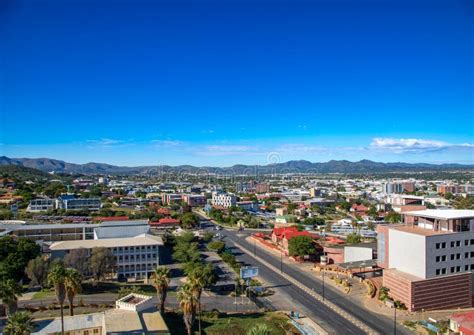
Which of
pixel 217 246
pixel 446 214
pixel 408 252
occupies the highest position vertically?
pixel 446 214

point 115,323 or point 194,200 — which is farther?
point 194,200

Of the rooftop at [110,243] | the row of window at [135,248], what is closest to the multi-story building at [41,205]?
the rooftop at [110,243]

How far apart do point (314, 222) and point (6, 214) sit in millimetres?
71247

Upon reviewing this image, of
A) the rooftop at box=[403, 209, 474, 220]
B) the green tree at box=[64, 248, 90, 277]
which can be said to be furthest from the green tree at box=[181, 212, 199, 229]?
the rooftop at box=[403, 209, 474, 220]

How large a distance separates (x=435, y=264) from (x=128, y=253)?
121 feet

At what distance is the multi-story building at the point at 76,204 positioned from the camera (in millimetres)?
119037

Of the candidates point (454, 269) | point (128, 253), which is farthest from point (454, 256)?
point (128, 253)

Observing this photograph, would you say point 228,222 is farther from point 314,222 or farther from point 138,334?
point 138,334

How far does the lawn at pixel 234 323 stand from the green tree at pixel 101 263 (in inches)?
583

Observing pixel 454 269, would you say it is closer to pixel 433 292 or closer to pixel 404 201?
→ pixel 433 292

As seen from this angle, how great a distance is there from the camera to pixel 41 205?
115625 mm

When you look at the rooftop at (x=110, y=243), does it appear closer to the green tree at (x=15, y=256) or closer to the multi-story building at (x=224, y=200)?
the green tree at (x=15, y=256)

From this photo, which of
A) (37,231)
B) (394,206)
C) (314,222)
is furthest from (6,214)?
(394,206)

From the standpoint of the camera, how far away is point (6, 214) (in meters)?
93.6
